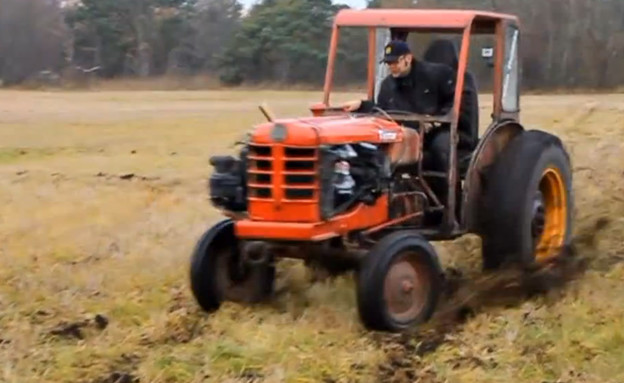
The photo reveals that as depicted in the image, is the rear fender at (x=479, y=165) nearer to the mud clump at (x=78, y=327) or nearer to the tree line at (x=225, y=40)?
the mud clump at (x=78, y=327)

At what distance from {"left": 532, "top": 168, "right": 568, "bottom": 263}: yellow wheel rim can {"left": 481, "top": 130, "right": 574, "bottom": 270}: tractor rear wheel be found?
0.07 m

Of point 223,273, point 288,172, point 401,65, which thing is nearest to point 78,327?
point 223,273

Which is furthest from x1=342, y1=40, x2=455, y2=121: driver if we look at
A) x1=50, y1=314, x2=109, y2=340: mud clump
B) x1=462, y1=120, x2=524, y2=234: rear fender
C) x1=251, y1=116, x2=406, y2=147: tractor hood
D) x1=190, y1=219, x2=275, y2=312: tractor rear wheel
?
x1=50, y1=314, x2=109, y2=340: mud clump

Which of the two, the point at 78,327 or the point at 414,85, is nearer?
the point at 78,327

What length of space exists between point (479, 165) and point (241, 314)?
6.57ft

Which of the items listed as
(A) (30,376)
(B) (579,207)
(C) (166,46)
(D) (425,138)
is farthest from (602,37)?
(A) (30,376)

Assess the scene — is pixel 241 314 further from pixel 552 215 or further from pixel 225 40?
pixel 225 40

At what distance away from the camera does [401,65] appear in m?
8.88

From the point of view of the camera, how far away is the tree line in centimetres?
4312

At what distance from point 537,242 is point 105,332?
3.45m

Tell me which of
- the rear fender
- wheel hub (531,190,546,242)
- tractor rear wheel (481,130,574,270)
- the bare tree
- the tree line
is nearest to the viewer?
the rear fender

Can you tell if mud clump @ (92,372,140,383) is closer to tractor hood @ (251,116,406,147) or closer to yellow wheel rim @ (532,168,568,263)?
tractor hood @ (251,116,406,147)

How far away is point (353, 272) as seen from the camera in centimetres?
893

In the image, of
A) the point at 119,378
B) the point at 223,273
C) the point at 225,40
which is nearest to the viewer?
the point at 119,378
